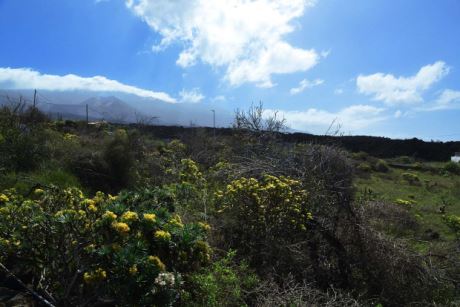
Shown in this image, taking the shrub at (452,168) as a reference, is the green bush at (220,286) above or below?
below

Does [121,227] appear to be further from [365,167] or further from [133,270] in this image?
[365,167]

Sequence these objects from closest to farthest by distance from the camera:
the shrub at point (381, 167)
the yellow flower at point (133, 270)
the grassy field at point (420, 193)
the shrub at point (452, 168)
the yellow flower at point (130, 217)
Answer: the yellow flower at point (133, 270)
the yellow flower at point (130, 217)
the grassy field at point (420, 193)
the shrub at point (381, 167)
the shrub at point (452, 168)

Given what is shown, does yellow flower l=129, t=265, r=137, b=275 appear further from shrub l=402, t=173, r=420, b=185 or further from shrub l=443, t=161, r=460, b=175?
shrub l=443, t=161, r=460, b=175

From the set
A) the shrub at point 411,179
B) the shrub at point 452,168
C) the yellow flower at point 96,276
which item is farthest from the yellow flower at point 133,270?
the shrub at point 452,168

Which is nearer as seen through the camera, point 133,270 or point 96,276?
point 133,270

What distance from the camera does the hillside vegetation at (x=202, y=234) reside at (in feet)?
12.0

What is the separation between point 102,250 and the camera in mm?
3357

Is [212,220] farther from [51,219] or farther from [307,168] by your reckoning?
[51,219]

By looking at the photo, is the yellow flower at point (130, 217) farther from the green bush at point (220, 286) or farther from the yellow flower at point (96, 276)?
the green bush at point (220, 286)

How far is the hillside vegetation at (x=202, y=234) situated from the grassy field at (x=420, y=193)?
0.20 m

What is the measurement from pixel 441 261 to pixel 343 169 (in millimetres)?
2672

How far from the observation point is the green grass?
11834mm

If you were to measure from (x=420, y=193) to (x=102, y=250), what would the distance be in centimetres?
1723

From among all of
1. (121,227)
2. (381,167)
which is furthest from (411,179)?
(121,227)
